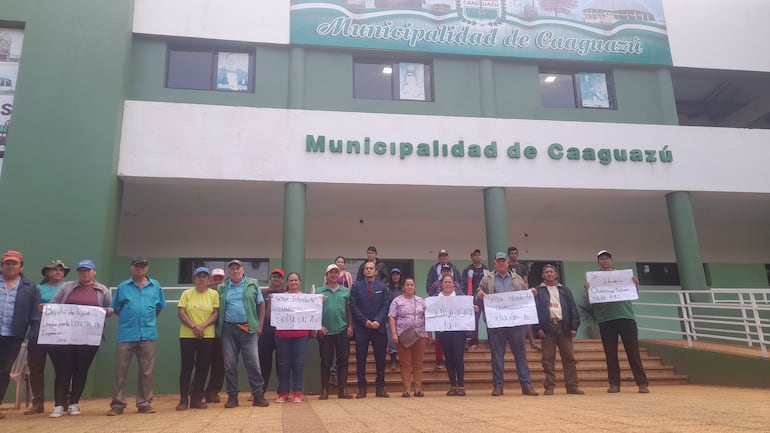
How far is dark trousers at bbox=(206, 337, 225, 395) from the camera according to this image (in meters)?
6.02

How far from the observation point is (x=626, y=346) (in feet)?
22.1

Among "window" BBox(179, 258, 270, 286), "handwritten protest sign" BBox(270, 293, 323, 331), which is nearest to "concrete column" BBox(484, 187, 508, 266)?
"handwritten protest sign" BBox(270, 293, 323, 331)

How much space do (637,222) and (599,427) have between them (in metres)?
11.2

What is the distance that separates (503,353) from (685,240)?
236 inches

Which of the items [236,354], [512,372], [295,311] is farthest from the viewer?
[512,372]

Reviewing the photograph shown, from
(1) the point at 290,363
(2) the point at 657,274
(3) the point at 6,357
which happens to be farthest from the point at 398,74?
(2) the point at 657,274

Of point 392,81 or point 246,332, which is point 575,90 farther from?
point 246,332

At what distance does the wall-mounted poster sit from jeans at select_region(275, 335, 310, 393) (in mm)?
6481

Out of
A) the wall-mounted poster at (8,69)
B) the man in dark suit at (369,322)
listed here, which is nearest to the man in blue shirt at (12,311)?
the man in dark suit at (369,322)

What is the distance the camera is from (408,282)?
667cm

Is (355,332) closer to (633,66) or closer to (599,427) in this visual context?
(599,427)

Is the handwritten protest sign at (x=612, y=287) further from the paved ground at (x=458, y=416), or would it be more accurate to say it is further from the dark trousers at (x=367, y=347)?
the dark trousers at (x=367, y=347)

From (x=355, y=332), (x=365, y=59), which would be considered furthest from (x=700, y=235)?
(x=355, y=332)

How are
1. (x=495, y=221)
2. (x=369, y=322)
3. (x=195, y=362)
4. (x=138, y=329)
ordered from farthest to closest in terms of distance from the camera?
(x=495, y=221), (x=369, y=322), (x=195, y=362), (x=138, y=329)
